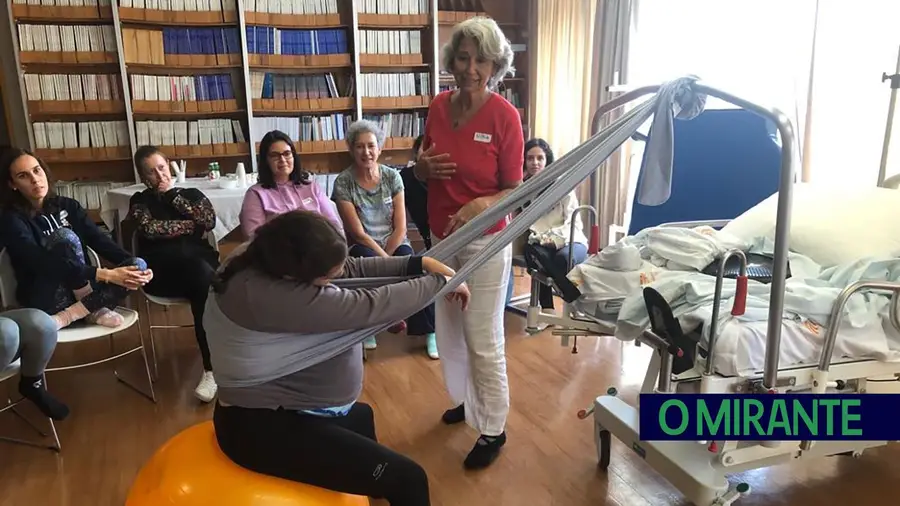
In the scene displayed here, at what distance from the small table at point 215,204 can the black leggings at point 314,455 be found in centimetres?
216

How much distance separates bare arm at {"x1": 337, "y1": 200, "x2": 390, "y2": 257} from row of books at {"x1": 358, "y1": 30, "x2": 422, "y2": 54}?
2.14 metres

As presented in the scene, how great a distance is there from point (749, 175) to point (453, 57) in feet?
5.13

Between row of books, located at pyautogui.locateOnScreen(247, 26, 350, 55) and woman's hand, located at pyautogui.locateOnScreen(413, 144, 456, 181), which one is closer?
woman's hand, located at pyautogui.locateOnScreen(413, 144, 456, 181)

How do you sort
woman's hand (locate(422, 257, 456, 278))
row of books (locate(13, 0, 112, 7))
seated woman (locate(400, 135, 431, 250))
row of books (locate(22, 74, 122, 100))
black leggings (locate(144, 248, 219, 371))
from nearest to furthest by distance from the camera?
woman's hand (locate(422, 257, 456, 278))
black leggings (locate(144, 248, 219, 371))
seated woman (locate(400, 135, 431, 250))
row of books (locate(13, 0, 112, 7))
row of books (locate(22, 74, 122, 100))

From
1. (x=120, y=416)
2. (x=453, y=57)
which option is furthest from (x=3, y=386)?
(x=453, y=57)

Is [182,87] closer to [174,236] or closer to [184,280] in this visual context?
[174,236]

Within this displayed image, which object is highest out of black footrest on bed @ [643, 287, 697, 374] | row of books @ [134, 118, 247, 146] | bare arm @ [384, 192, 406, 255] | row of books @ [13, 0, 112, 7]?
row of books @ [13, 0, 112, 7]

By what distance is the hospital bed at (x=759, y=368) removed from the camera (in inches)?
56.2

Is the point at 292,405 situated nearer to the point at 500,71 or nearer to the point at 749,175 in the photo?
the point at 500,71

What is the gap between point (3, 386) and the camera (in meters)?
2.80

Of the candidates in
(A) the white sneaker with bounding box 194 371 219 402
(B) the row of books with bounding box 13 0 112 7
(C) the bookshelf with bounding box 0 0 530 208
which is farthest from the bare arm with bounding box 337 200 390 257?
(B) the row of books with bounding box 13 0 112 7

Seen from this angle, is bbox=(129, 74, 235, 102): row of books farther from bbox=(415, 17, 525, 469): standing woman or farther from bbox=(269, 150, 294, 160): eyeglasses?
bbox=(415, 17, 525, 469): standing woman

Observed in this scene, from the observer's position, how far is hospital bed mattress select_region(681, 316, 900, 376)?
5.01 ft

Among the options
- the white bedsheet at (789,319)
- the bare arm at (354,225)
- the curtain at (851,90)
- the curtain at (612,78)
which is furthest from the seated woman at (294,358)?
the curtain at (612,78)
